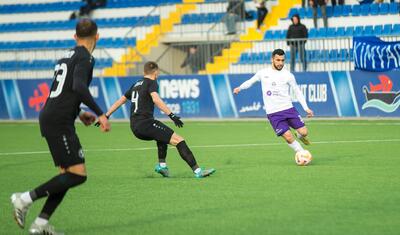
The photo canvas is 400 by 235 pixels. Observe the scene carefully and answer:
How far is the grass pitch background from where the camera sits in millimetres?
9891

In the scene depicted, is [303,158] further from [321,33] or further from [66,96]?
[321,33]

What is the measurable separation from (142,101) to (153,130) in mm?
522

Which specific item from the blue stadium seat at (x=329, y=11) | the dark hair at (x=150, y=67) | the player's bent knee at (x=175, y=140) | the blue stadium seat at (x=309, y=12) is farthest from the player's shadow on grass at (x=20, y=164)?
the blue stadium seat at (x=309, y=12)

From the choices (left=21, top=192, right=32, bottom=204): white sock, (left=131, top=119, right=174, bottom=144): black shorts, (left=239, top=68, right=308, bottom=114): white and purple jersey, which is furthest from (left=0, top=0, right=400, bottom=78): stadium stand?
(left=21, top=192, right=32, bottom=204): white sock

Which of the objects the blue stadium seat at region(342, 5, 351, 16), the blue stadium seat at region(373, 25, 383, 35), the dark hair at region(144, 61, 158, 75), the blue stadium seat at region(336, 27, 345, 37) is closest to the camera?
the dark hair at region(144, 61, 158, 75)

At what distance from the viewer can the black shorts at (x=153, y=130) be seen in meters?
14.6

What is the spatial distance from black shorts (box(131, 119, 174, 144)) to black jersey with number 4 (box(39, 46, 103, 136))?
514 cm

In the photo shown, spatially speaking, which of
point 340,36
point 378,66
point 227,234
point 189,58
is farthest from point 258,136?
point 227,234

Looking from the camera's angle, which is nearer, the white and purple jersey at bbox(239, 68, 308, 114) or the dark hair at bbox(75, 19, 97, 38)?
the dark hair at bbox(75, 19, 97, 38)

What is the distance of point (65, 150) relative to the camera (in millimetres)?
9328

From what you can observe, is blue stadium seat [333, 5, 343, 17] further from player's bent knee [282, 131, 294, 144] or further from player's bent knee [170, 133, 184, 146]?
player's bent knee [170, 133, 184, 146]

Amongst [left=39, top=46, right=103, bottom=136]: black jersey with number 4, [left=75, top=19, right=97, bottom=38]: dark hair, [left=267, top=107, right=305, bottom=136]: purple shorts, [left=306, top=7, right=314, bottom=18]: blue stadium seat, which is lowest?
[left=306, top=7, right=314, bottom=18]: blue stadium seat

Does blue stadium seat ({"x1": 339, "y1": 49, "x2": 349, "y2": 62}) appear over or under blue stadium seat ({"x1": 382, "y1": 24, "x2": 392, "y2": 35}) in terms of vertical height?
under

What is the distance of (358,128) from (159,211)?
45.7 ft
